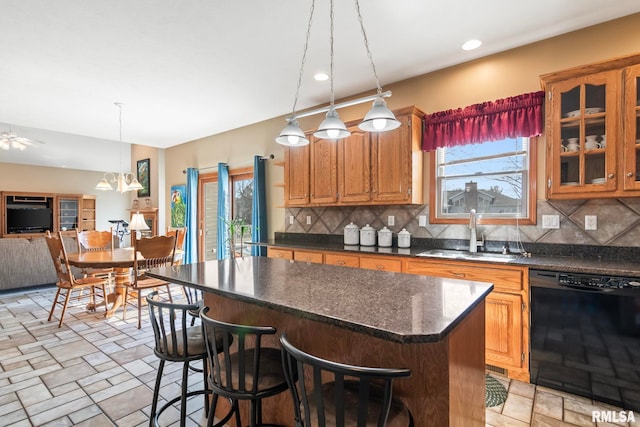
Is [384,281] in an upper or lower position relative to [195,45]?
lower

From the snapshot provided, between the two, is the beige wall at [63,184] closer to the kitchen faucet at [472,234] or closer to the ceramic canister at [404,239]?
the ceramic canister at [404,239]

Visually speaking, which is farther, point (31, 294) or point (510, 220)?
point (31, 294)

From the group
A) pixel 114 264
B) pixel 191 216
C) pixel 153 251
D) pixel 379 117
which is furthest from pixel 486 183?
pixel 191 216

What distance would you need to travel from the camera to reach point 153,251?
12.2ft

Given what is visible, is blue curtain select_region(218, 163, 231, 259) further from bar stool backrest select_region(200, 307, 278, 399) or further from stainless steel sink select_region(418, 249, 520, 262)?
bar stool backrest select_region(200, 307, 278, 399)

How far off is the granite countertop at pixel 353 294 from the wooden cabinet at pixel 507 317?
0.97 m

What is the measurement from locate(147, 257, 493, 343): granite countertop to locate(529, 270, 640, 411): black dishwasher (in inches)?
39.2

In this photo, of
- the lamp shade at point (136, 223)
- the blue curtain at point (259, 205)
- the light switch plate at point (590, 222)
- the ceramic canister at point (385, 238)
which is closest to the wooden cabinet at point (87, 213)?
the lamp shade at point (136, 223)

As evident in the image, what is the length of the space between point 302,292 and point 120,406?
66.8 inches

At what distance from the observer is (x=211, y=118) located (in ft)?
16.1

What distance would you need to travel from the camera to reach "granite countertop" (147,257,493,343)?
1.06 meters

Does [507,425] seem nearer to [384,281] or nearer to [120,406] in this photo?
[384,281]

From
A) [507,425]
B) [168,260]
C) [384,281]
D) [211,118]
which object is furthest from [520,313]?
[211,118]

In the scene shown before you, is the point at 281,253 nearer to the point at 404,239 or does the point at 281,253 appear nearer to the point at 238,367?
the point at 404,239
